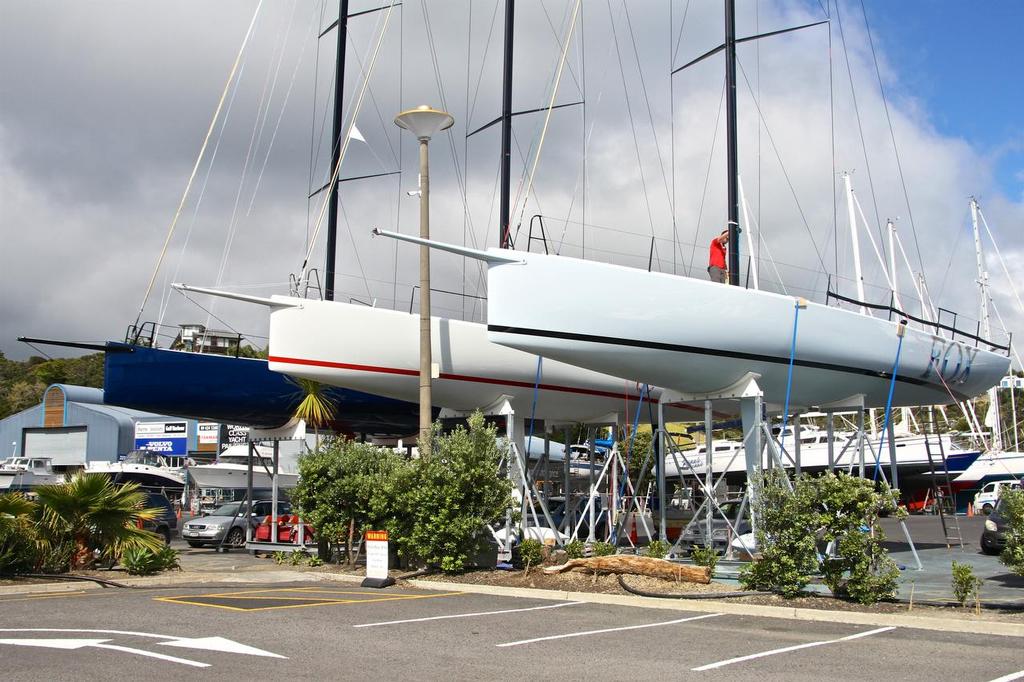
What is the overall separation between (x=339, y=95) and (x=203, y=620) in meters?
17.6

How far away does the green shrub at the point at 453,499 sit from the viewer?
48.9 feet

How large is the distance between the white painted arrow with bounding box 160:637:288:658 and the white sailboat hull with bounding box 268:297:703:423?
10.3 meters

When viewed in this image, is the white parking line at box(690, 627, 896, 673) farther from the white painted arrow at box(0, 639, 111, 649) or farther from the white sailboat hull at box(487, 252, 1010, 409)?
the white sailboat hull at box(487, 252, 1010, 409)

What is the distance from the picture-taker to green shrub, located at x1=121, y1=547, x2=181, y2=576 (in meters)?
15.2

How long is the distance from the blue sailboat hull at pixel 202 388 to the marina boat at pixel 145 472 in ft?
69.5

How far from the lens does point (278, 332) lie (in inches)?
748

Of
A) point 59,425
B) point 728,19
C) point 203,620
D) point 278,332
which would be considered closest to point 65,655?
point 203,620

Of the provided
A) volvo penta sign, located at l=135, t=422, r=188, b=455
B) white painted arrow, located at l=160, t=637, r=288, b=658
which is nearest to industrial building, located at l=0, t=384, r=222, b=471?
volvo penta sign, located at l=135, t=422, r=188, b=455

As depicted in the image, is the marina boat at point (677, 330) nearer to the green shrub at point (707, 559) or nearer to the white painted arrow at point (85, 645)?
the green shrub at point (707, 559)

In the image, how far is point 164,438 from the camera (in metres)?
63.1

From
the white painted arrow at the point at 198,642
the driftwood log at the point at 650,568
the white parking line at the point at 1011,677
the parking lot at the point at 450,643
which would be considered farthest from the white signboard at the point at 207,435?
the white parking line at the point at 1011,677

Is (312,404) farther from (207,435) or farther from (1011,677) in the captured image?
(207,435)

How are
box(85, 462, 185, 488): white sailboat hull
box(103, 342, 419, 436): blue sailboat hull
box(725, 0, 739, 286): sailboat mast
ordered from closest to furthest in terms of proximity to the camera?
1. box(725, 0, 739, 286): sailboat mast
2. box(103, 342, 419, 436): blue sailboat hull
3. box(85, 462, 185, 488): white sailboat hull

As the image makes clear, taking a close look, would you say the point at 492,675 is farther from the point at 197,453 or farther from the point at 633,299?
the point at 197,453
